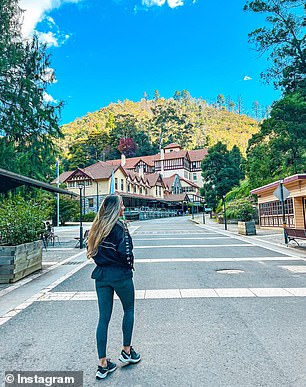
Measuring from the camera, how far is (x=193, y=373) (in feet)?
9.71

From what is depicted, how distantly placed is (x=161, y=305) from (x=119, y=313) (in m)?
0.75

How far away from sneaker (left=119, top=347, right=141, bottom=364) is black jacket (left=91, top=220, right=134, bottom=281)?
2.75 feet

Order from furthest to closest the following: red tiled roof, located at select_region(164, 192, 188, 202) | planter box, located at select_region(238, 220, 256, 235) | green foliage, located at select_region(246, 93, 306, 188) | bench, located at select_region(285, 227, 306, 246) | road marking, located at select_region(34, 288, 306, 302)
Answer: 1. red tiled roof, located at select_region(164, 192, 188, 202)
2. green foliage, located at select_region(246, 93, 306, 188)
3. planter box, located at select_region(238, 220, 256, 235)
4. bench, located at select_region(285, 227, 306, 246)
5. road marking, located at select_region(34, 288, 306, 302)

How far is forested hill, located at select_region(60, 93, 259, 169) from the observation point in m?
83.9

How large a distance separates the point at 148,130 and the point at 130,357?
378ft

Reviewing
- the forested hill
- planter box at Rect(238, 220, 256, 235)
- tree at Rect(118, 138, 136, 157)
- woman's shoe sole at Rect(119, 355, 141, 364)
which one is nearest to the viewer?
woman's shoe sole at Rect(119, 355, 141, 364)

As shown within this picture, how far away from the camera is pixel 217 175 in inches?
1724

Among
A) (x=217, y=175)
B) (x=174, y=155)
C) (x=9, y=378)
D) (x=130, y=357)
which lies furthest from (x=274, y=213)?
(x=174, y=155)

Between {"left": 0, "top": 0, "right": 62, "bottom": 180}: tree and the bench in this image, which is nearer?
the bench

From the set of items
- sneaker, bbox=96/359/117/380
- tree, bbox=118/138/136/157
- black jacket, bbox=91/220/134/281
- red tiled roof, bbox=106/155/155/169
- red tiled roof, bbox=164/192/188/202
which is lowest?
sneaker, bbox=96/359/117/380

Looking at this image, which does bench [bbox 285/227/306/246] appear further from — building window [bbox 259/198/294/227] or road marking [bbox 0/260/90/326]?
road marking [bbox 0/260/90/326]

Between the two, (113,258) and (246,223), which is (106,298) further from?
(246,223)

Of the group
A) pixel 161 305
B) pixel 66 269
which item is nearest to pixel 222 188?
pixel 66 269
